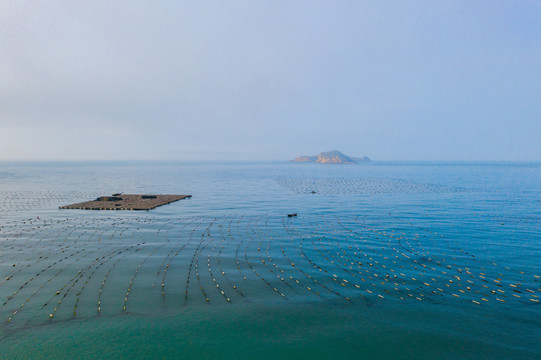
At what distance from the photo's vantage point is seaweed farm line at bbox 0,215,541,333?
3297cm

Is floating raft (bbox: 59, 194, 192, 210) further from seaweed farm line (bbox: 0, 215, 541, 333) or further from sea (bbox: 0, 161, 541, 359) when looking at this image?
seaweed farm line (bbox: 0, 215, 541, 333)

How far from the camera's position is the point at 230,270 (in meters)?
41.8

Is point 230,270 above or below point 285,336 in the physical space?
above

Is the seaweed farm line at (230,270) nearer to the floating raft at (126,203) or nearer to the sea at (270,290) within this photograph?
the sea at (270,290)

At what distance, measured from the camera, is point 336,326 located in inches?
1111

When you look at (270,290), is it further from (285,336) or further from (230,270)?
(285,336)

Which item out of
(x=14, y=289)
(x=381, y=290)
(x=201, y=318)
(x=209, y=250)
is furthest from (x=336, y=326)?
(x=14, y=289)

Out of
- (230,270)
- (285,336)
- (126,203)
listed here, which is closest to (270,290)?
(230,270)

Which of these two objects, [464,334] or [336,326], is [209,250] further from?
[464,334]

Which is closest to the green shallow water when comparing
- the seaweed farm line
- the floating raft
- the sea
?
the sea

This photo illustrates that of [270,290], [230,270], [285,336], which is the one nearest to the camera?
[285,336]

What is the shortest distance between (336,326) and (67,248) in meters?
45.1

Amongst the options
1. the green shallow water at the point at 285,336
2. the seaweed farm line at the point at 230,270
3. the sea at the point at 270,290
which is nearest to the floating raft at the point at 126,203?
the sea at the point at 270,290

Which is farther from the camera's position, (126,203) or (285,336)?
(126,203)
